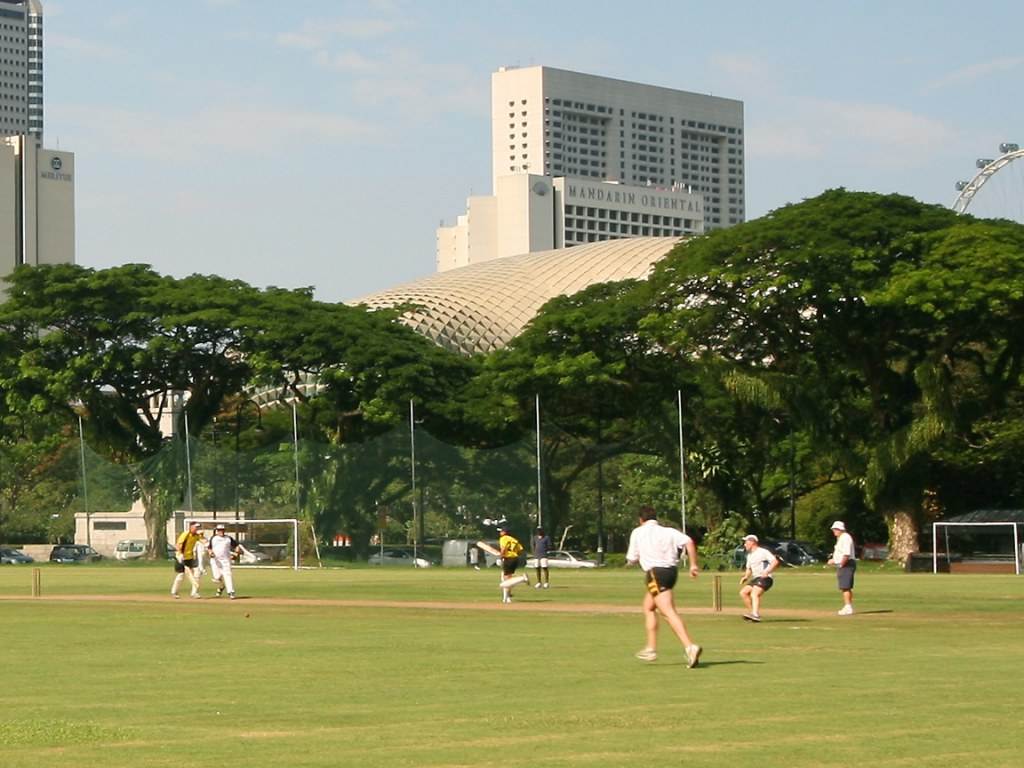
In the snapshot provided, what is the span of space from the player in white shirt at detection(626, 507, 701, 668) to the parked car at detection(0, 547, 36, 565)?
251 feet

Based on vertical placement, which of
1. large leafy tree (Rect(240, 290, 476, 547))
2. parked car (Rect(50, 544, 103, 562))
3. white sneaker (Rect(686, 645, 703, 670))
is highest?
large leafy tree (Rect(240, 290, 476, 547))

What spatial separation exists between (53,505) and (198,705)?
86.5 metres

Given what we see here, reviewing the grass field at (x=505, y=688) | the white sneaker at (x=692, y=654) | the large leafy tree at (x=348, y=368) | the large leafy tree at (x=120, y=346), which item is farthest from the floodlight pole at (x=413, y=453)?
the white sneaker at (x=692, y=654)

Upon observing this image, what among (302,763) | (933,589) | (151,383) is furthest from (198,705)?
(151,383)

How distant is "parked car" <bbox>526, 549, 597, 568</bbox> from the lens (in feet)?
246

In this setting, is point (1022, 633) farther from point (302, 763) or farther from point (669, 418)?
point (669, 418)

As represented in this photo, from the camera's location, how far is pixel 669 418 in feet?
255

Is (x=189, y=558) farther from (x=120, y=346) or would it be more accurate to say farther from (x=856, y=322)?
(x=120, y=346)

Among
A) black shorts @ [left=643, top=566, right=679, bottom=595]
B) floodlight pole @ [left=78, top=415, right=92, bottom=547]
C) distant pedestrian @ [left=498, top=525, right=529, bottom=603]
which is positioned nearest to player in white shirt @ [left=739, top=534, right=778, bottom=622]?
distant pedestrian @ [left=498, top=525, right=529, bottom=603]

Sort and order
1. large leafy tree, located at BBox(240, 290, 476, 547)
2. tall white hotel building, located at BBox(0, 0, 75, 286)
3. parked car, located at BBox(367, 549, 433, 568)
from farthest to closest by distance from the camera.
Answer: tall white hotel building, located at BBox(0, 0, 75, 286)
large leafy tree, located at BBox(240, 290, 476, 547)
parked car, located at BBox(367, 549, 433, 568)

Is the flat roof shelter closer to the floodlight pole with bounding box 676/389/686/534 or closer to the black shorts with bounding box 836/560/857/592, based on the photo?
the floodlight pole with bounding box 676/389/686/534

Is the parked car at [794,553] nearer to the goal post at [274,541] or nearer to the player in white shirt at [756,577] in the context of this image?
the goal post at [274,541]

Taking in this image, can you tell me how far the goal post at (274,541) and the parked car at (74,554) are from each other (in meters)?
9.55

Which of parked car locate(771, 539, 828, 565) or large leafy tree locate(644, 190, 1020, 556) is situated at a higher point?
large leafy tree locate(644, 190, 1020, 556)
